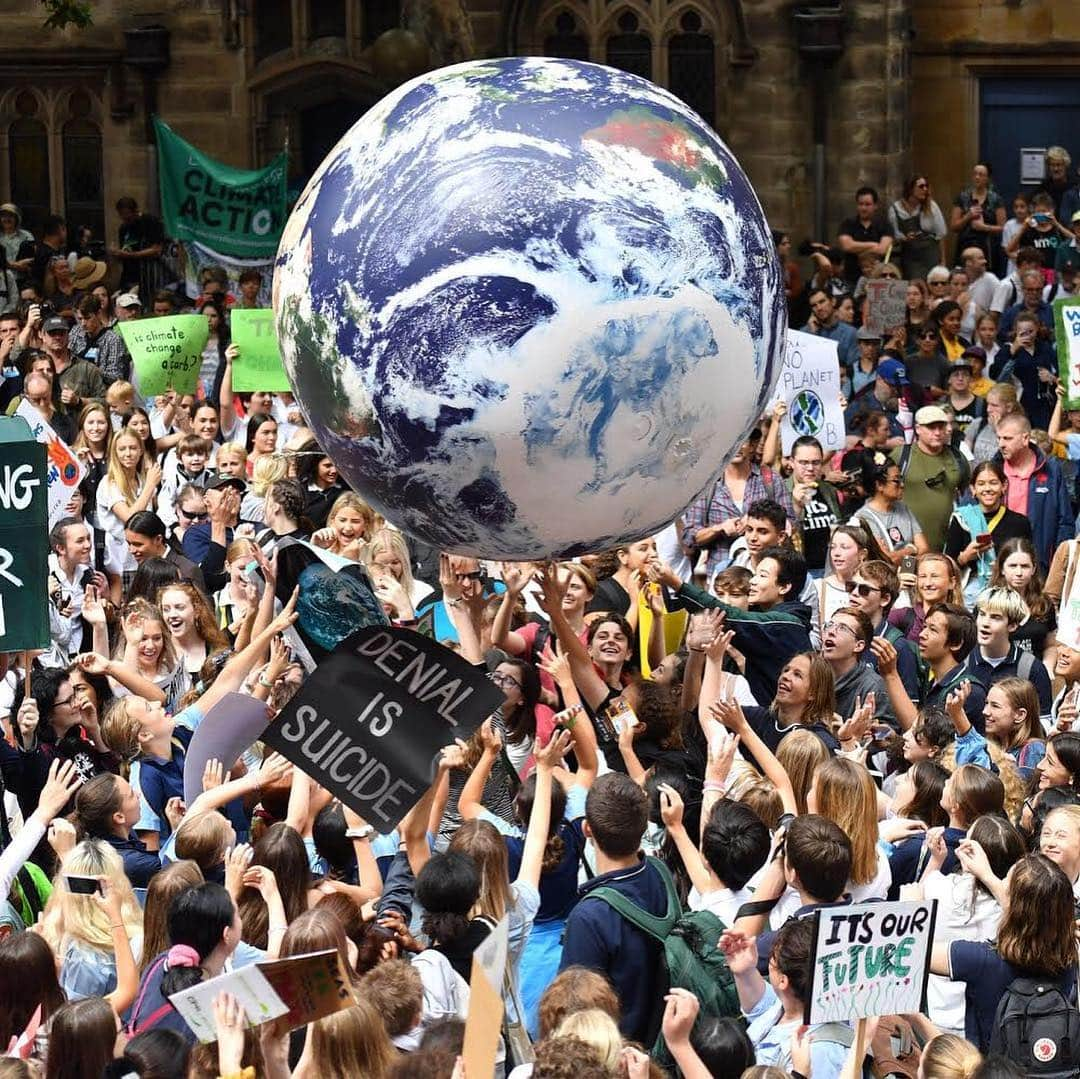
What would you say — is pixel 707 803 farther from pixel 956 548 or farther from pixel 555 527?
pixel 956 548

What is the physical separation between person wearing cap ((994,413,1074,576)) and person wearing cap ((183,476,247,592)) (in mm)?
3713

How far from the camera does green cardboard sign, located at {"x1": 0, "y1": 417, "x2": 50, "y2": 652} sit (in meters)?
7.51

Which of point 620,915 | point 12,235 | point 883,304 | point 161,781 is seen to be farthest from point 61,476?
point 12,235

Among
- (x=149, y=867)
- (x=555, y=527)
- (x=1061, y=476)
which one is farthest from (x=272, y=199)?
(x=555, y=527)

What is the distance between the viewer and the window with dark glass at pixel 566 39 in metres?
20.8

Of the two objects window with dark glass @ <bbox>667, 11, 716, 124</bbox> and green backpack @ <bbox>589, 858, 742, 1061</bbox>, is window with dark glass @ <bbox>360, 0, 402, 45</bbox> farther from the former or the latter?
green backpack @ <bbox>589, 858, 742, 1061</bbox>

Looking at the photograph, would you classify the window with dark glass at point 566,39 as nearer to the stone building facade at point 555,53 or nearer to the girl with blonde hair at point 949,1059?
the stone building facade at point 555,53

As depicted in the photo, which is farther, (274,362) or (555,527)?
(274,362)

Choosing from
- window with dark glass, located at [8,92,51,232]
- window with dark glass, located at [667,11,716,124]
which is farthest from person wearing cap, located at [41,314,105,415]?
window with dark glass, located at [667,11,716,124]

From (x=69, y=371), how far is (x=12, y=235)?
4.76 m

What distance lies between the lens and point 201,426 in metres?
12.9

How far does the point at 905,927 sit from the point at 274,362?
7971 mm

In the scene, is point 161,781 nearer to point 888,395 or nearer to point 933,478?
point 933,478

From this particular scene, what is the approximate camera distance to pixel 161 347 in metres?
13.7
